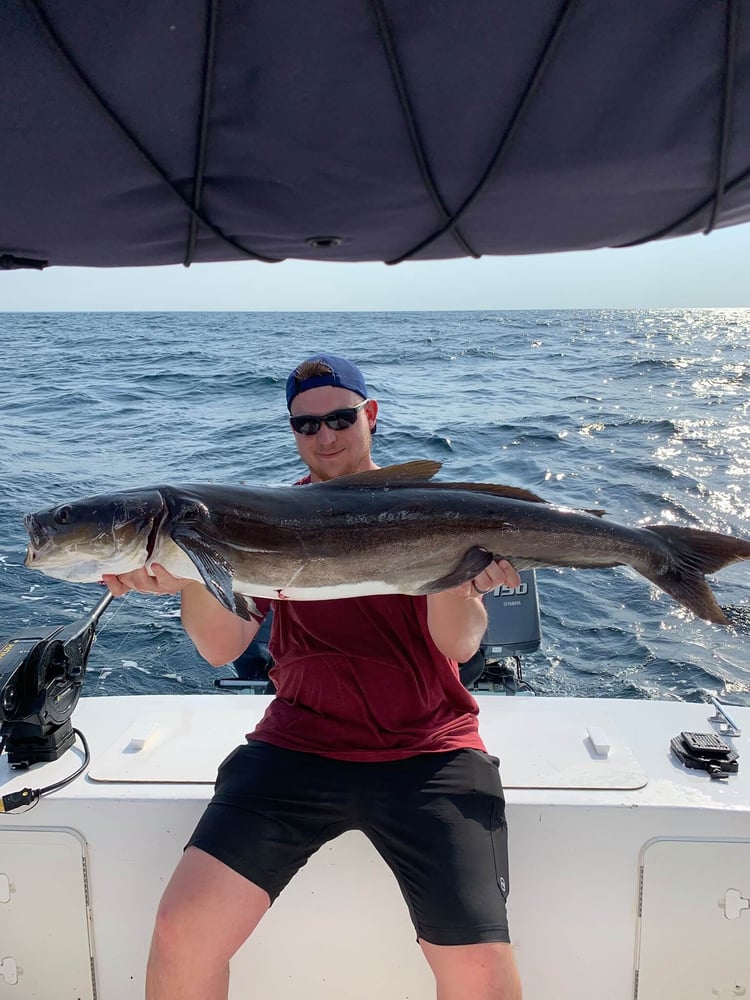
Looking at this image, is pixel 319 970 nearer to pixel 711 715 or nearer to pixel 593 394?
pixel 711 715

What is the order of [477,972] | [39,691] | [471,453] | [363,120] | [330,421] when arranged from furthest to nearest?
[471,453] < [330,421] < [39,691] < [477,972] < [363,120]

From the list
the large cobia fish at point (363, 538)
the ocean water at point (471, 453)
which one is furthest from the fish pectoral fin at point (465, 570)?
the ocean water at point (471, 453)

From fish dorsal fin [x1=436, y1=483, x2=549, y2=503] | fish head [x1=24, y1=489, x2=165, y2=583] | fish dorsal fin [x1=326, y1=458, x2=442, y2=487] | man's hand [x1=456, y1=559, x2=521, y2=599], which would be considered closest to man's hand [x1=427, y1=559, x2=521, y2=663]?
man's hand [x1=456, y1=559, x2=521, y2=599]

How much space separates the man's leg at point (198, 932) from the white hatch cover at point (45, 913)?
0.68 meters

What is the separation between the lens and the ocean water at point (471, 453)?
707cm

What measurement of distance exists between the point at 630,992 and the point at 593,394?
61.6 feet

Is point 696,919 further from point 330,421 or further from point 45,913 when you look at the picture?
point 45,913

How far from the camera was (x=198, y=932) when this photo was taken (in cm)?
250

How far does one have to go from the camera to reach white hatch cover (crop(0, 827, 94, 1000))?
3037 mm

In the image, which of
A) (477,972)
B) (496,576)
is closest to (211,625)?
(496,576)

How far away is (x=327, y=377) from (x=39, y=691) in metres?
1.75

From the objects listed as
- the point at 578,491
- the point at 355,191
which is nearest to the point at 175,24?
the point at 355,191

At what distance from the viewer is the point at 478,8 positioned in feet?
6.38

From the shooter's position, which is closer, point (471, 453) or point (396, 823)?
point (396, 823)
